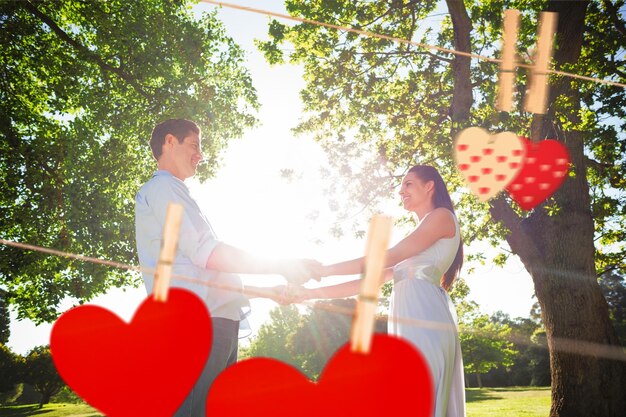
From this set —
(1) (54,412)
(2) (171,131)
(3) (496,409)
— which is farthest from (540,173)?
(1) (54,412)

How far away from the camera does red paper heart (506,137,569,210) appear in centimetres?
657

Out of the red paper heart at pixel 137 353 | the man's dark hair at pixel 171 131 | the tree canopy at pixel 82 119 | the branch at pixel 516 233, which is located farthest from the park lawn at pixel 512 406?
the red paper heart at pixel 137 353

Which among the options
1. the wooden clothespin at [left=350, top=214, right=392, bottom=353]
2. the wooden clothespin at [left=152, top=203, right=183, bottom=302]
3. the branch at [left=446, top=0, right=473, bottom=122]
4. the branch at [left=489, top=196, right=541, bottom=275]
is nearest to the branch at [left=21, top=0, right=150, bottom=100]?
the branch at [left=446, top=0, right=473, bottom=122]

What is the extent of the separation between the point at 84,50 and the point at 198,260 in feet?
34.0

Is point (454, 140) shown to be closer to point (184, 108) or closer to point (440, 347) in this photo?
point (440, 347)

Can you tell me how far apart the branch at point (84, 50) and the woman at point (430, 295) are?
9.24 metres

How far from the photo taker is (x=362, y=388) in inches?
35.9

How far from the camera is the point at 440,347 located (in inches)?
115

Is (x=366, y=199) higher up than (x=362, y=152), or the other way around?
(x=362, y=152)

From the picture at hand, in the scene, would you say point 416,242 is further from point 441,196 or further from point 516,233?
point 516,233

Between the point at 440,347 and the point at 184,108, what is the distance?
946 cm

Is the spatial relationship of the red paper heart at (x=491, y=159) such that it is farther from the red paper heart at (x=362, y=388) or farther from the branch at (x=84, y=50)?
the branch at (x=84, y=50)

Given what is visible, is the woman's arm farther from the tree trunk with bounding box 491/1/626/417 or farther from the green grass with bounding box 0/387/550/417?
the green grass with bounding box 0/387/550/417

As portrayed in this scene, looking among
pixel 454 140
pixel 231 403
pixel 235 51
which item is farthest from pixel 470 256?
pixel 231 403
